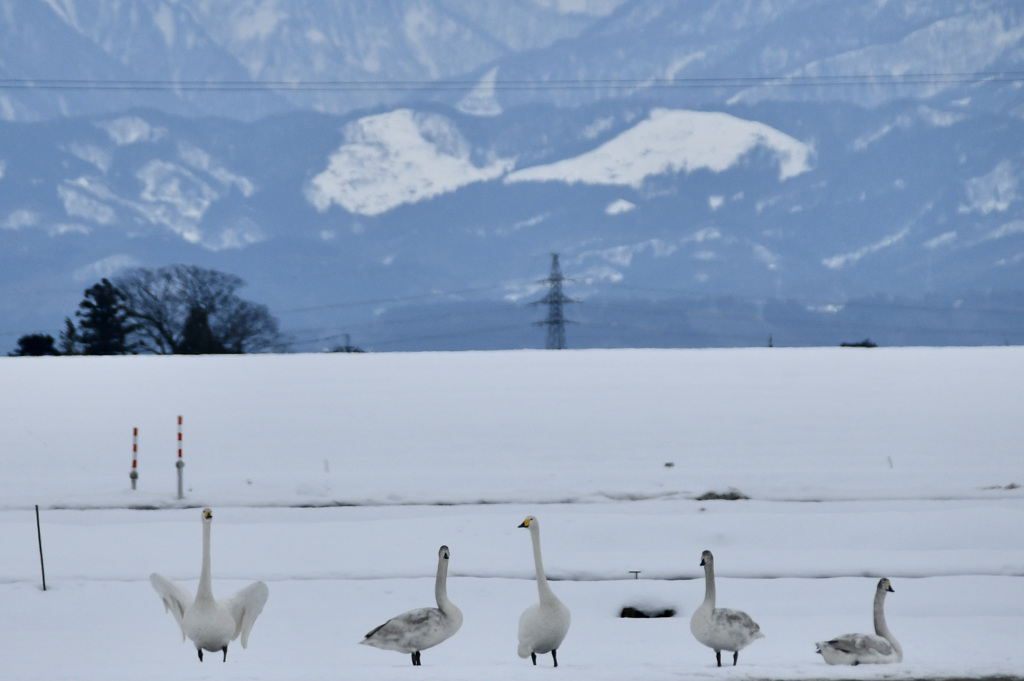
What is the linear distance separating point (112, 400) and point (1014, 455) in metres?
21.8

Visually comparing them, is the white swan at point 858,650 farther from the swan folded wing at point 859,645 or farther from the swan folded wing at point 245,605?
the swan folded wing at point 245,605

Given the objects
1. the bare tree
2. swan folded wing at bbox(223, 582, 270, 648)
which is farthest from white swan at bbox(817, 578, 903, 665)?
the bare tree

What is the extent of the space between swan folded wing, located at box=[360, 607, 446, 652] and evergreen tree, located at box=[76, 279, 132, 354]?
87126mm

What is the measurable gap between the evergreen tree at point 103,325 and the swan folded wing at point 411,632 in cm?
8713

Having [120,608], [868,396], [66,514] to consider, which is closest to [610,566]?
[120,608]

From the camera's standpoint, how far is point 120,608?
13.8 meters

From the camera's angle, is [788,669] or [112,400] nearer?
[788,669]

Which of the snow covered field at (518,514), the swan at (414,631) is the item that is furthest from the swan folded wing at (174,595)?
the swan at (414,631)

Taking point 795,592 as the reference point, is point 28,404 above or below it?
above

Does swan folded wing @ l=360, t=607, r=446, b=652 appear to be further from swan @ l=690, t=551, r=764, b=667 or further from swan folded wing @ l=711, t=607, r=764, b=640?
swan folded wing @ l=711, t=607, r=764, b=640

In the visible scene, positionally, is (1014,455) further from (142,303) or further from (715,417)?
(142,303)

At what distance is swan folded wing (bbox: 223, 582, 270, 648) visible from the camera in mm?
10109

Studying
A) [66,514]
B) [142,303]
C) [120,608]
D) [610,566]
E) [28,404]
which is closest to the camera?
[120,608]

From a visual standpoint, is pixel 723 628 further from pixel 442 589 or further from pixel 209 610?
pixel 209 610
